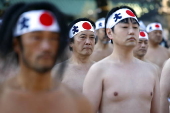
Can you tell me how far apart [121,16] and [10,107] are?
2.46 meters

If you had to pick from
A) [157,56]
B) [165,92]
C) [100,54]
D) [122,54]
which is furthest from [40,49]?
[157,56]

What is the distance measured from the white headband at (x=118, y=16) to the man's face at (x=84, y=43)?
3.41ft

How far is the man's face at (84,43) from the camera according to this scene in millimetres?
6688

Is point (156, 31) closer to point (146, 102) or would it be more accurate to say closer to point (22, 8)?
point (146, 102)

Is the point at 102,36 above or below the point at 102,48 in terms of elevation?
above

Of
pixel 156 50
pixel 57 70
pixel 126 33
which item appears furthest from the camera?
pixel 156 50

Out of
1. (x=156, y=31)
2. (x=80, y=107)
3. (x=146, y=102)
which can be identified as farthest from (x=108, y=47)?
(x=80, y=107)

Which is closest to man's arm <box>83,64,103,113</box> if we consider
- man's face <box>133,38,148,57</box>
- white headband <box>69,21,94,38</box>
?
white headband <box>69,21,94,38</box>

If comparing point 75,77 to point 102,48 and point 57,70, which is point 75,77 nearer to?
point 57,70

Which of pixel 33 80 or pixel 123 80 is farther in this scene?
pixel 123 80

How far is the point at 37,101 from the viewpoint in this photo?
339 centimetres

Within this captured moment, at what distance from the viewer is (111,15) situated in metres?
5.72

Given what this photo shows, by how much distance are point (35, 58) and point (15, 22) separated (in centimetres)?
34

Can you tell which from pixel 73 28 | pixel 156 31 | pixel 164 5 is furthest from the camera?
pixel 164 5
